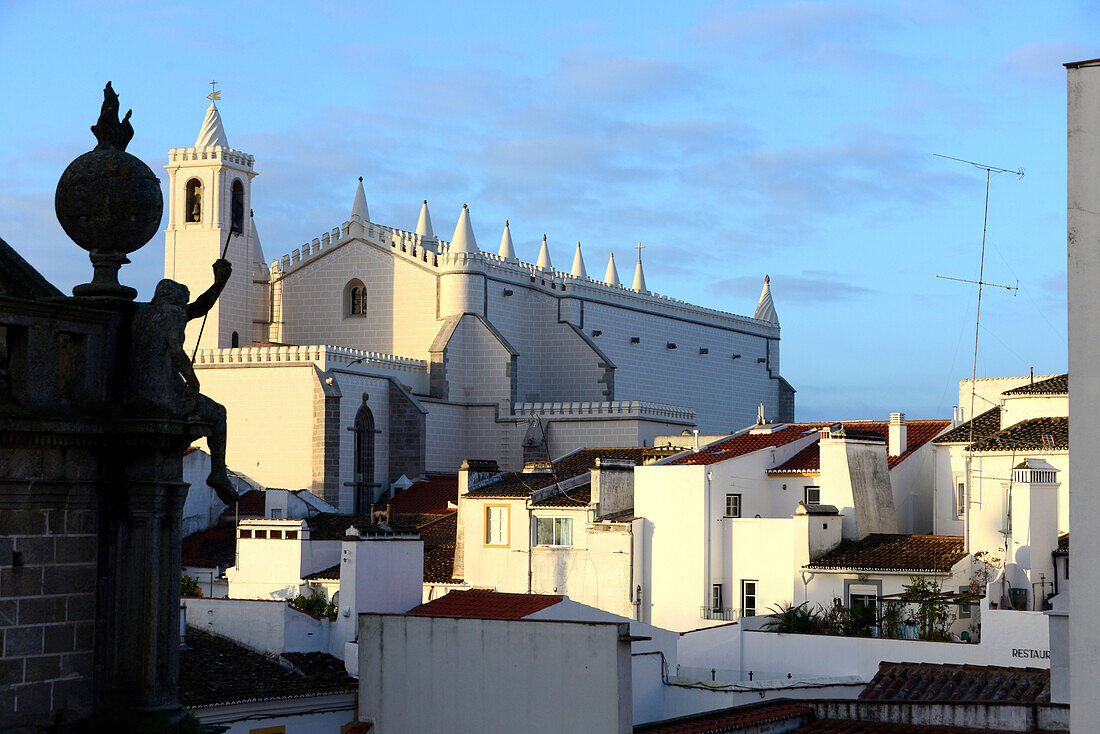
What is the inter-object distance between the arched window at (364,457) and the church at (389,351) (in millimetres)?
69

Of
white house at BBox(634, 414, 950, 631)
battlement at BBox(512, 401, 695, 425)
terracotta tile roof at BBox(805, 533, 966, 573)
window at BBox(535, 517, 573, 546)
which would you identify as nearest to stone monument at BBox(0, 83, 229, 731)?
terracotta tile roof at BBox(805, 533, 966, 573)

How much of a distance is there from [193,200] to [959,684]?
4493cm

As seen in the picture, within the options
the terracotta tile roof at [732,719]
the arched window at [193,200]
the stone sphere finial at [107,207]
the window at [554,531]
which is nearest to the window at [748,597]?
the window at [554,531]

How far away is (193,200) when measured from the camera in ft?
199

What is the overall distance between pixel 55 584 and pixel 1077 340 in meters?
6.67

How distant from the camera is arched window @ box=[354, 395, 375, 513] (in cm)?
5503

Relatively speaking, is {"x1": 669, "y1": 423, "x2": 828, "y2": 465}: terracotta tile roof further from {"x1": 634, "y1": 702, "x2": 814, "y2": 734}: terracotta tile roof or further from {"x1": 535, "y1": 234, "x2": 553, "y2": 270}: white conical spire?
{"x1": 535, "y1": 234, "x2": 553, "y2": 270}: white conical spire

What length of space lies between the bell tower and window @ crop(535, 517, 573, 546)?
25358mm

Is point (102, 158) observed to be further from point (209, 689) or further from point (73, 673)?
point (209, 689)

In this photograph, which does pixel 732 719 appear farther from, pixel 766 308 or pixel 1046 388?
pixel 766 308

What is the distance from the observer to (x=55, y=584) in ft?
31.6

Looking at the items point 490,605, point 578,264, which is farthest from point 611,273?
point 490,605

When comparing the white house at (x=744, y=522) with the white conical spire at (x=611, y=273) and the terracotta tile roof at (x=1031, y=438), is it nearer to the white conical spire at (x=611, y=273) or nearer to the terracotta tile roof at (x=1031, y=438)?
the terracotta tile roof at (x=1031, y=438)

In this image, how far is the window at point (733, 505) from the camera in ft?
121
